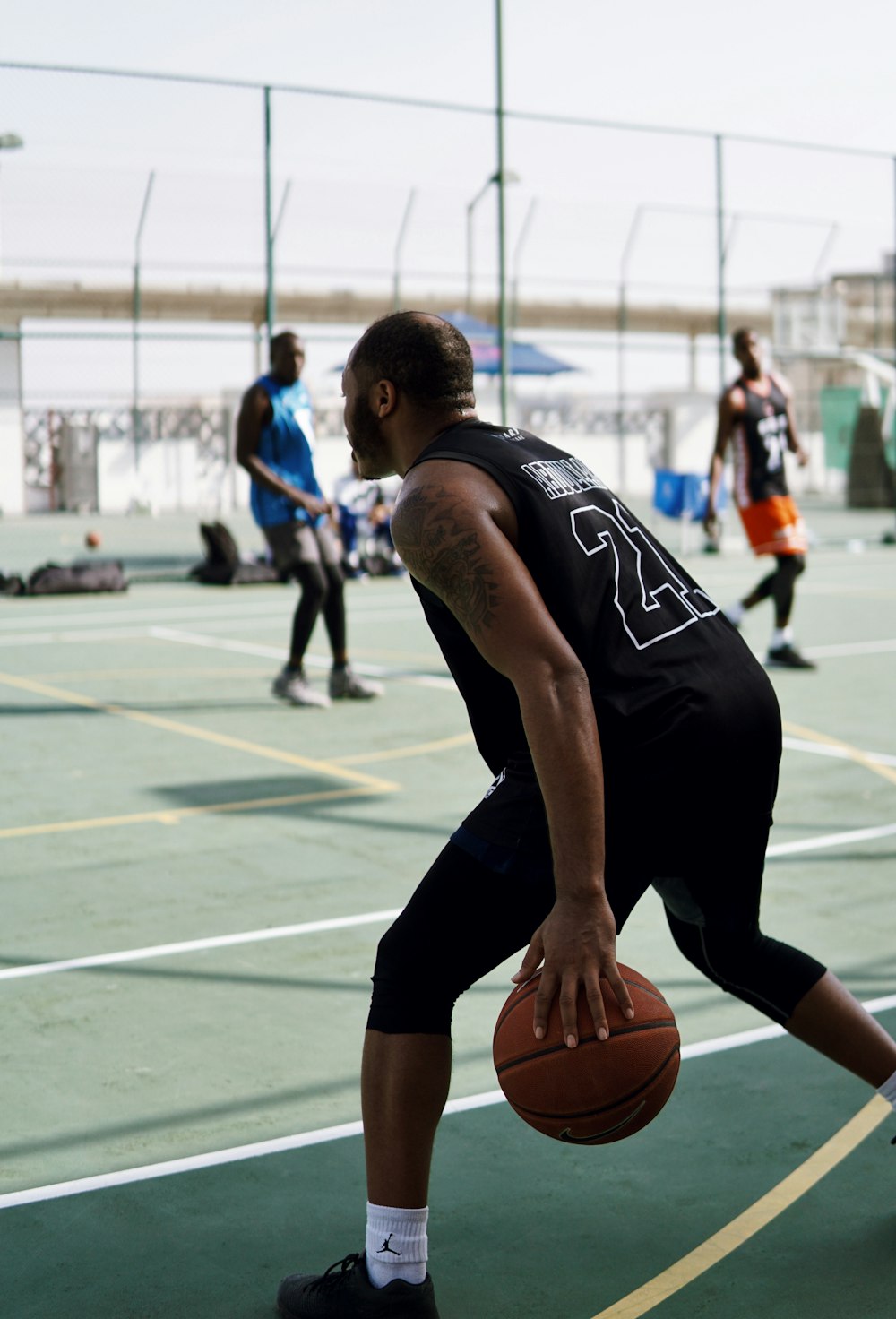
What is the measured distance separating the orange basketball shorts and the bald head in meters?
7.91

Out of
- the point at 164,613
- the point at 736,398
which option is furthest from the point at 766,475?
the point at 164,613

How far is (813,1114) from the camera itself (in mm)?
3492

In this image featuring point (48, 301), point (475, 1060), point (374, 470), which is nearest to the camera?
point (374, 470)

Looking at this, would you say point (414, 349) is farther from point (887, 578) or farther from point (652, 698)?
point (887, 578)

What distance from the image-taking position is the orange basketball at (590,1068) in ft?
7.77

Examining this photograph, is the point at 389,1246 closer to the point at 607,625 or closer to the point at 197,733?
the point at 607,625

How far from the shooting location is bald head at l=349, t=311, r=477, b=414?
2516 millimetres

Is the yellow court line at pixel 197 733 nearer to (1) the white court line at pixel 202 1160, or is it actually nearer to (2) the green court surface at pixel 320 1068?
(2) the green court surface at pixel 320 1068

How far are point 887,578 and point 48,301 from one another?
1816 cm

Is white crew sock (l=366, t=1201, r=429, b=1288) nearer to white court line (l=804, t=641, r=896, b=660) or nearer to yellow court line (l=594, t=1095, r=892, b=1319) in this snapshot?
yellow court line (l=594, t=1095, r=892, b=1319)

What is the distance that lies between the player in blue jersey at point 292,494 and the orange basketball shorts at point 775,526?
2.89 metres

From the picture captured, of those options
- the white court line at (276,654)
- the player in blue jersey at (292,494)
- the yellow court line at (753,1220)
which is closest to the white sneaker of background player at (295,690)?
the player in blue jersey at (292,494)

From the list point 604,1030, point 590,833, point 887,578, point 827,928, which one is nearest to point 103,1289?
point 604,1030

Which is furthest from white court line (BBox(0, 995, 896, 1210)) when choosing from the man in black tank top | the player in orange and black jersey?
the player in orange and black jersey
